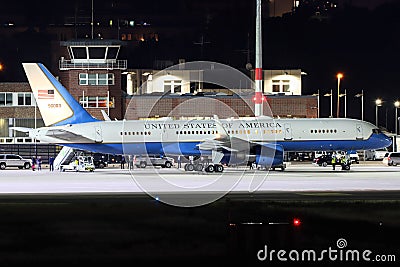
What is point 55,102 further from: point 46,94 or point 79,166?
point 79,166

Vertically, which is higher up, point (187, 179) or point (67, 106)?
point (67, 106)

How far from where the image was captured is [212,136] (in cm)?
7894

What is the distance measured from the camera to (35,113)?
113 m

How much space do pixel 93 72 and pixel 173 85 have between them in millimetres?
28930

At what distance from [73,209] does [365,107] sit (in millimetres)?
155823

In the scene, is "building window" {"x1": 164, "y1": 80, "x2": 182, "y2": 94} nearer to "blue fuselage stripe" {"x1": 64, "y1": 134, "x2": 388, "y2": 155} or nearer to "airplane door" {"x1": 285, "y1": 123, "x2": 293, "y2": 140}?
"blue fuselage stripe" {"x1": 64, "y1": 134, "x2": 388, "y2": 155}

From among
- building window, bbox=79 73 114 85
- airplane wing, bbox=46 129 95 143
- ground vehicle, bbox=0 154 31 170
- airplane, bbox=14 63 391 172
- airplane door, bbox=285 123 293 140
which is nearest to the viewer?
airplane, bbox=14 63 391 172

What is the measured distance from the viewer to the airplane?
76.6m

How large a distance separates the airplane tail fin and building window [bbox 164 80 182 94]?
50975mm

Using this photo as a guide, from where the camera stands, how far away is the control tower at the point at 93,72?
4286 inches

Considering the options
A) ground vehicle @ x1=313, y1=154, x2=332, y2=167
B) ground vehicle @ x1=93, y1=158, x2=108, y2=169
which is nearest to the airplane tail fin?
ground vehicle @ x1=93, y1=158, x2=108, y2=169

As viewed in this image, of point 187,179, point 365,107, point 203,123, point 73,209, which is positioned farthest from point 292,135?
point 365,107

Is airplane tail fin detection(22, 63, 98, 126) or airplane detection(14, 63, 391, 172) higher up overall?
airplane tail fin detection(22, 63, 98, 126)

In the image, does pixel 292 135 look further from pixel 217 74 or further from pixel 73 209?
pixel 217 74
